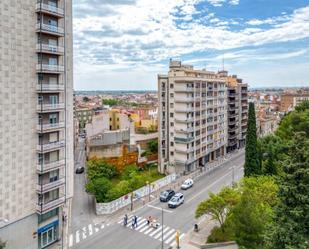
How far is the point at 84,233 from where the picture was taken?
34.1m

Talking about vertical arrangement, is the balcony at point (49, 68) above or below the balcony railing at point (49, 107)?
above

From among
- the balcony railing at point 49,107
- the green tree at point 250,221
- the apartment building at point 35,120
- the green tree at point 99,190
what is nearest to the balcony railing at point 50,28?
the apartment building at point 35,120

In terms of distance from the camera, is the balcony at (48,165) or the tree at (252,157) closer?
the balcony at (48,165)

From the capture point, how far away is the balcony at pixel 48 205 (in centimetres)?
2878

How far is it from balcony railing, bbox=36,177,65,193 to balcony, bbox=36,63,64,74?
35.5ft

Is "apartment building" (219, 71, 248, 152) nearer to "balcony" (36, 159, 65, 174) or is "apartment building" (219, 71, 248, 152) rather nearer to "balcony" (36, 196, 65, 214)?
"balcony" (36, 159, 65, 174)

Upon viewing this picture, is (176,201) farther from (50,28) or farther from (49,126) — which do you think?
(50,28)

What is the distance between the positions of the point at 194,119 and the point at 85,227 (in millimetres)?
30973

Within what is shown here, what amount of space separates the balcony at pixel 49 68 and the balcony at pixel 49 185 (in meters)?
10.8

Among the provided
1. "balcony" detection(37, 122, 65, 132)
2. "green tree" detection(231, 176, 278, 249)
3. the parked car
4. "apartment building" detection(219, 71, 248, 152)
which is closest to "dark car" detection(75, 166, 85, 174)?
the parked car

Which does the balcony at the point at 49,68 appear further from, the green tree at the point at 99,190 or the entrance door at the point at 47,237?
the green tree at the point at 99,190

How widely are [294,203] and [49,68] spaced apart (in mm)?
23544

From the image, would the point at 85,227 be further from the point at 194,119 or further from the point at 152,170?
the point at 194,119

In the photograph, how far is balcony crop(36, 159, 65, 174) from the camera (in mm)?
28641
